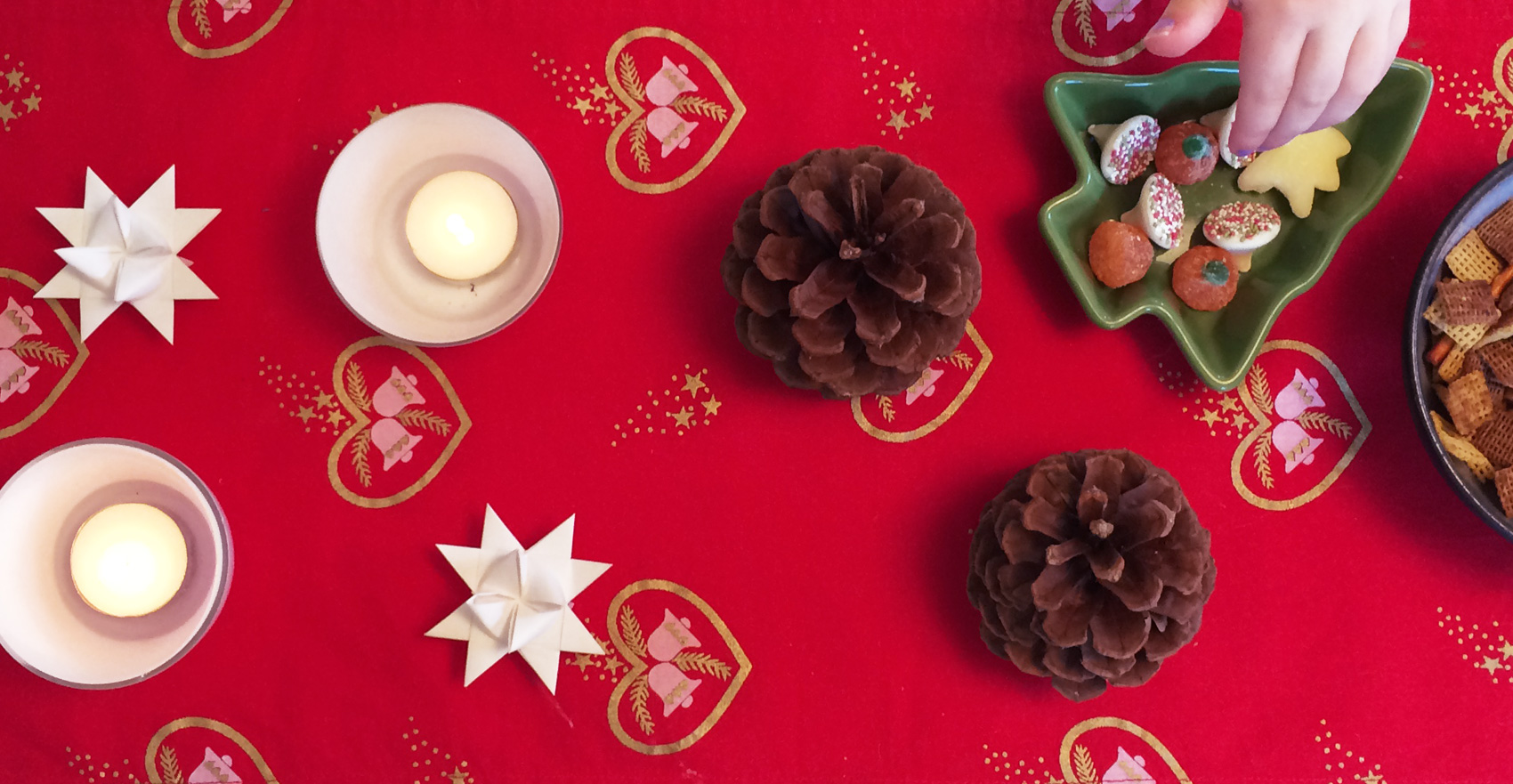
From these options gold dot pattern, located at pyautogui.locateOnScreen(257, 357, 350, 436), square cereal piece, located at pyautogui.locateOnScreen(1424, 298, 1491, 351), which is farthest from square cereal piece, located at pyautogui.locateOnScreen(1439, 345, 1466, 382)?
gold dot pattern, located at pyautogui.locateOnScreen(257, 357, 350, 436)

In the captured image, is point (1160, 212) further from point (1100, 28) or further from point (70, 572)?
point (70, 572)

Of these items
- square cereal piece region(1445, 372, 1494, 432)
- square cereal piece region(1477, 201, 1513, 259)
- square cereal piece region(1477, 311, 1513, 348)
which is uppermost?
square cereal piece region(1477, 201, 1513, 259)

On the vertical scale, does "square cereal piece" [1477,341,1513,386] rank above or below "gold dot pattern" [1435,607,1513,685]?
above

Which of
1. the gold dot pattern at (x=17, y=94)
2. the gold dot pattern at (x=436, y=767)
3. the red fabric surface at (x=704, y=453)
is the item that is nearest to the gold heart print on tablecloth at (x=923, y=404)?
the red fabric surface at (x=704, y=453)

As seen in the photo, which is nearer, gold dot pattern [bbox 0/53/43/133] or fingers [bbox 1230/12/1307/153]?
fingers [bbox 1230/12/1307/153]

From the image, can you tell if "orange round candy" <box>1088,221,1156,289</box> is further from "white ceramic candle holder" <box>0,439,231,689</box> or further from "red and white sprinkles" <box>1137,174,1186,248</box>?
"white ceramic candle holder" <box>0,439,231,689</box>

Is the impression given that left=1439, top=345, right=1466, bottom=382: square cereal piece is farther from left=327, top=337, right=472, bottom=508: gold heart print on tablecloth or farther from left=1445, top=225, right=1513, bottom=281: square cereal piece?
left=327, top=337, right=472, bottom=508: gold heart print on tablecloth
